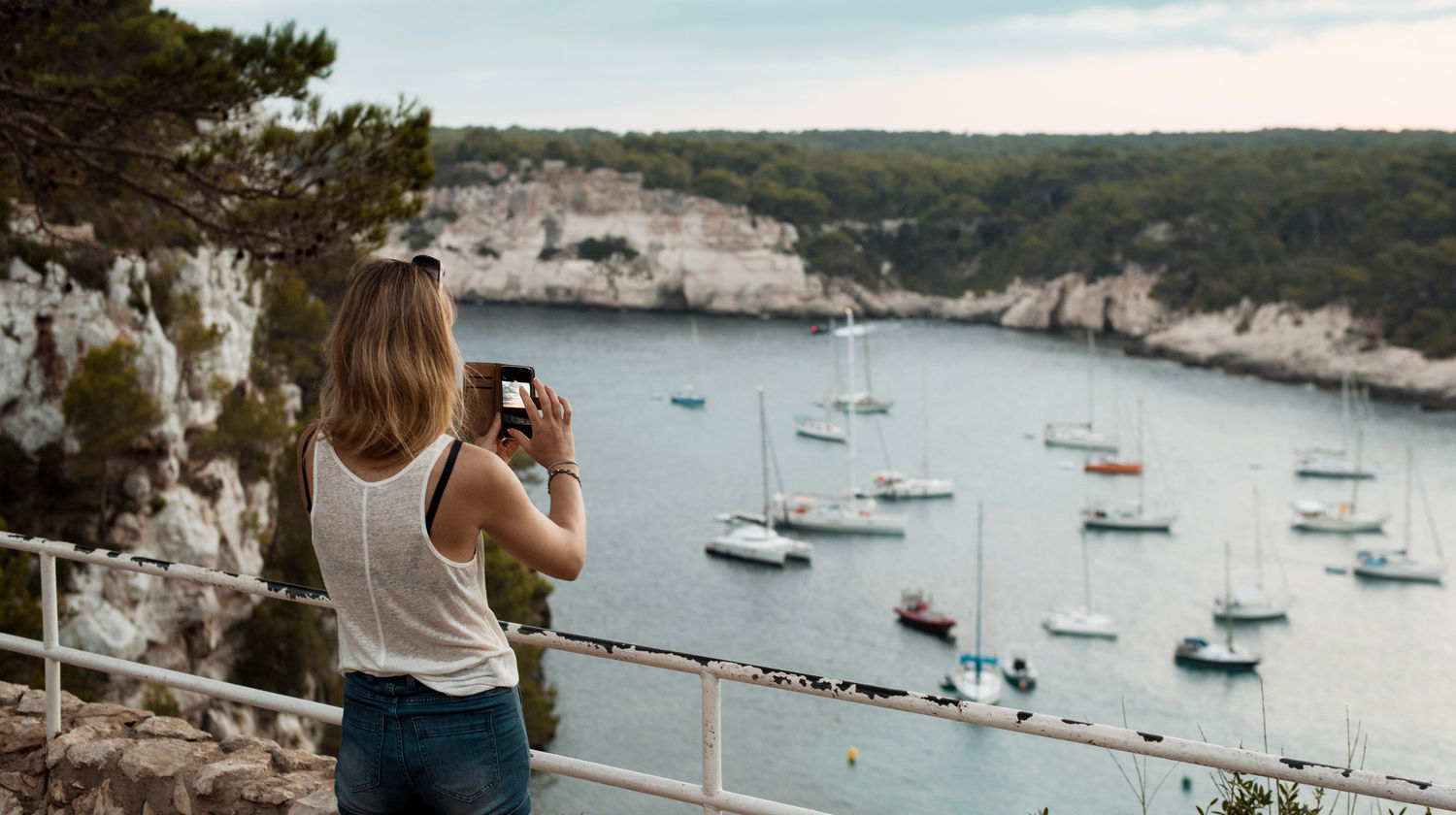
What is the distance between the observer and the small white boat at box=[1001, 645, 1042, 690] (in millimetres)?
26031

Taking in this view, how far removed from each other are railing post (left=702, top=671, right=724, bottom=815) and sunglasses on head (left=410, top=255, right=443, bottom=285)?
739mm

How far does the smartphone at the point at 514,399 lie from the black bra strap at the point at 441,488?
17 centimetres

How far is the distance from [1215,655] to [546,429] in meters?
28.4

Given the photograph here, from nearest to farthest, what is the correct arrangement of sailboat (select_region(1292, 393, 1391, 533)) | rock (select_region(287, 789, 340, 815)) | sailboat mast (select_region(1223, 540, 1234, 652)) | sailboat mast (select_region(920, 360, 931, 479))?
rock (select_region(287, 789, 340, 815)), sailboat mast (select_region(1223, 540, 1234, 652)), sailboat (select_region(1292, 393, 1391, 533)), sailboat mast (select_region(920, 360, 931, 479))

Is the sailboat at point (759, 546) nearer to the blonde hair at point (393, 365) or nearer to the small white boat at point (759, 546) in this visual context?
the small white boat at point (759, 546)

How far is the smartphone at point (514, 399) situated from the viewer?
1.59m

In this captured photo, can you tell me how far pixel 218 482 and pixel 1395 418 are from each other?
167 feet

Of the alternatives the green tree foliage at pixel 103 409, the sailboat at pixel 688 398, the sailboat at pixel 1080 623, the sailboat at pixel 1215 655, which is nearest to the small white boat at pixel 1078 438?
the sailboat at pixel 688 398

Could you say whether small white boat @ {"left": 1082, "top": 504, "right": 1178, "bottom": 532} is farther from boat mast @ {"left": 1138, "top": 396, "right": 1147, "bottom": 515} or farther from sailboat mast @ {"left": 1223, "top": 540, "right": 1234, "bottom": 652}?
sailboat mast @ {"left": 1223, "top": 540, "right": 1234, "bottom": 652}

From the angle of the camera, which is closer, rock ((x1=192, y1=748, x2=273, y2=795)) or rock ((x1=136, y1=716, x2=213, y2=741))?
rock ((x1=192, y1=748, x2=273, y2=795))

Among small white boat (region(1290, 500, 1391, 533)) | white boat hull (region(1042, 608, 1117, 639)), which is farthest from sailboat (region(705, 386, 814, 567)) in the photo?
small white boat (region(1290, 500, 1391, 533))

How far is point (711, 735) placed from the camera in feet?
6.07

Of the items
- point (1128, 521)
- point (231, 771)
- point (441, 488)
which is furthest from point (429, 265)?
point (1128, 521)

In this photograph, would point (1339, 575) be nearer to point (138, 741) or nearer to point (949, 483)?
point (949, 483)
